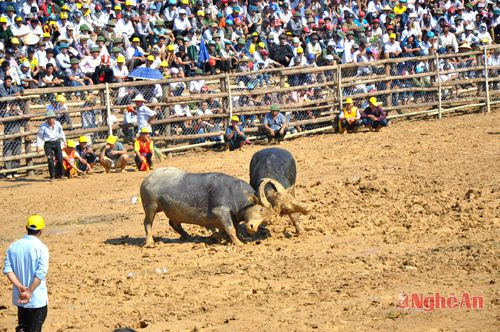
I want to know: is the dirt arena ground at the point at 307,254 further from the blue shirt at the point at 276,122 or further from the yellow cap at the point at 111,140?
the blue shirt at the point at 276,122

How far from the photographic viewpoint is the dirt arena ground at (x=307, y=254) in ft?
33.0

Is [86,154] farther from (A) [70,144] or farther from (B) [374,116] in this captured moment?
(B) [374,116]

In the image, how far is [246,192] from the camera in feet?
43.9

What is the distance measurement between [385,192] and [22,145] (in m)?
8.86

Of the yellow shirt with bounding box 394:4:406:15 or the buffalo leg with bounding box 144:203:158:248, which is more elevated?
the yellow shirt with bounding box 394:4:406:15

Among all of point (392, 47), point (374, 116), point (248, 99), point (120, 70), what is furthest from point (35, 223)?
point (392, 47)

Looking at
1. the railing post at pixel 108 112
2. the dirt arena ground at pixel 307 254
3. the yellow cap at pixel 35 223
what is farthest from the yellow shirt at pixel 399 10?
the yellow cap at pixel 35 223

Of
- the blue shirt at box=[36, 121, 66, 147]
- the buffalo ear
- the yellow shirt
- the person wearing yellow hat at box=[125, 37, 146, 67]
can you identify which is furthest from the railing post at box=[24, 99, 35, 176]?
the yellow shirt

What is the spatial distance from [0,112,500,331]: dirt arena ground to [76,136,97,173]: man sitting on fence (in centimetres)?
64

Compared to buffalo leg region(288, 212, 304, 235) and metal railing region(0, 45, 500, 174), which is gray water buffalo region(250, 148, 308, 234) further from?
metal railing region(0, 45, 500, 174)

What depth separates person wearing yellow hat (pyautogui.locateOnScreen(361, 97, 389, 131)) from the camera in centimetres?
2234

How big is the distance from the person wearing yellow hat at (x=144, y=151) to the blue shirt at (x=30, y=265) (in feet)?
34.7

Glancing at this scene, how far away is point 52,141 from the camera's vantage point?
19469mm

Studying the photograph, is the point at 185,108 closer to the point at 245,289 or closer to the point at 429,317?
the point at 245,289
